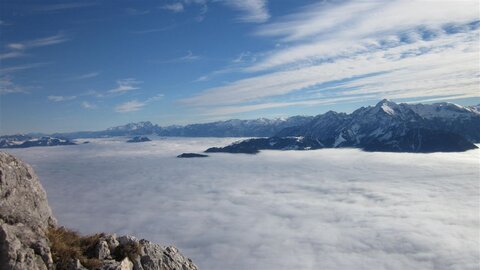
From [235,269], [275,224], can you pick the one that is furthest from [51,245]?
[275,224]

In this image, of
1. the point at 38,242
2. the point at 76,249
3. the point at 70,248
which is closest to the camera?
the point at 38,242

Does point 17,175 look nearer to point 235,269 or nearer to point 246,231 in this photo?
point 235,269

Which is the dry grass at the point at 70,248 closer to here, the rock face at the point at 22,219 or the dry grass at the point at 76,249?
the dry grass at the point at 76,249

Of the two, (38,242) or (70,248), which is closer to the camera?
(38,242)

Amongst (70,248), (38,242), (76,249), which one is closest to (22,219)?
(38,242)

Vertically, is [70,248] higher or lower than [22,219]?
lower

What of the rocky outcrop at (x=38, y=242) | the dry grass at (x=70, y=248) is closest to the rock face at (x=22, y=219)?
the rocky outcrop at (x=38, y=242)

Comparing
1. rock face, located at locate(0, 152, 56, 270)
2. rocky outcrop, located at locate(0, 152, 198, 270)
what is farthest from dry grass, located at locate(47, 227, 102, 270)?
rock face, located at locate(0, 152, 56, 270)

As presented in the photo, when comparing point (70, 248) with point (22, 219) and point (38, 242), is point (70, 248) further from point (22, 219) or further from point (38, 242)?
point (22, 219)

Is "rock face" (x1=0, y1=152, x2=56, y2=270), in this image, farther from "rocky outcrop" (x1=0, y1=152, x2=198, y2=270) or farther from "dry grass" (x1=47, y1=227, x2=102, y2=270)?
"dry grass" (x1=47, y1=227, x2=102, y2=270)
